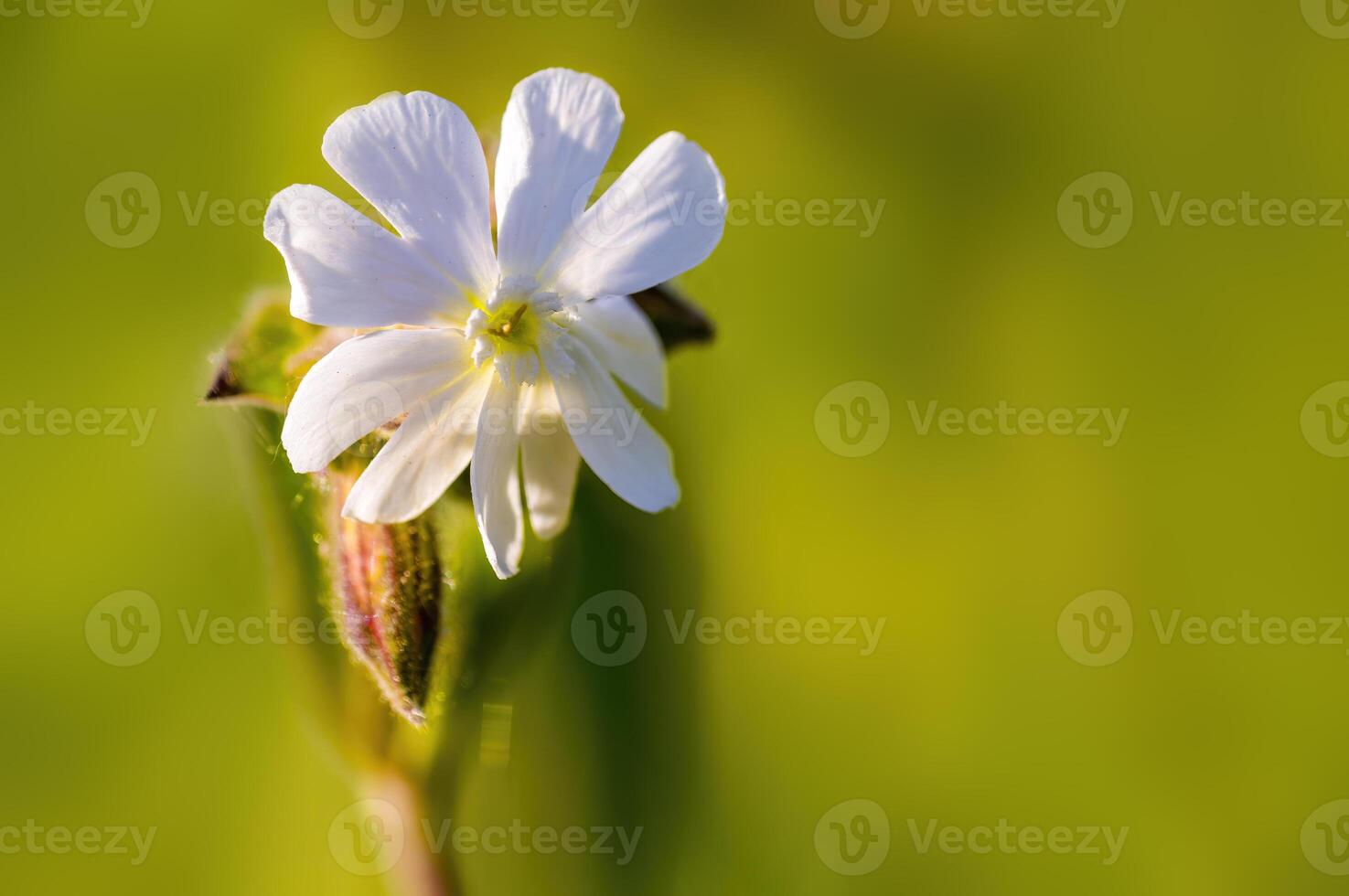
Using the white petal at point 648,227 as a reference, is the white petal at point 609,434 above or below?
below

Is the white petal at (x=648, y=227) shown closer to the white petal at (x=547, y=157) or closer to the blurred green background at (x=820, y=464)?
the white petal at (x=547, y=157)

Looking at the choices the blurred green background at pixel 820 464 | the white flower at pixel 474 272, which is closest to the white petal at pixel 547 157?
the white flower at pixel 474 272

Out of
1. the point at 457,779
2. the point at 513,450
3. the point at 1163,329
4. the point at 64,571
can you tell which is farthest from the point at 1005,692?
the point at 64,571

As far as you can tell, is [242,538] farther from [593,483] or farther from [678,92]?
[678,92]

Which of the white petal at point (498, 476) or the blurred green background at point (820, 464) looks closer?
the white petal at point (498, 476)

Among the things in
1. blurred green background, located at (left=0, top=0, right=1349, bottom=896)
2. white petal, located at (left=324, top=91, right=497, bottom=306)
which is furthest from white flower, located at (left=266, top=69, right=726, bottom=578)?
blurred green background, located at (left=0, top=0, right=1349, bottom=896)

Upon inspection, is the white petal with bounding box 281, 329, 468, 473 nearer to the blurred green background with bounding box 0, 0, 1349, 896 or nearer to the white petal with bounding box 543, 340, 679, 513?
the white petal with bounding box 543, 340, 679, 513

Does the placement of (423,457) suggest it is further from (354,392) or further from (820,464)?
(820,464)
